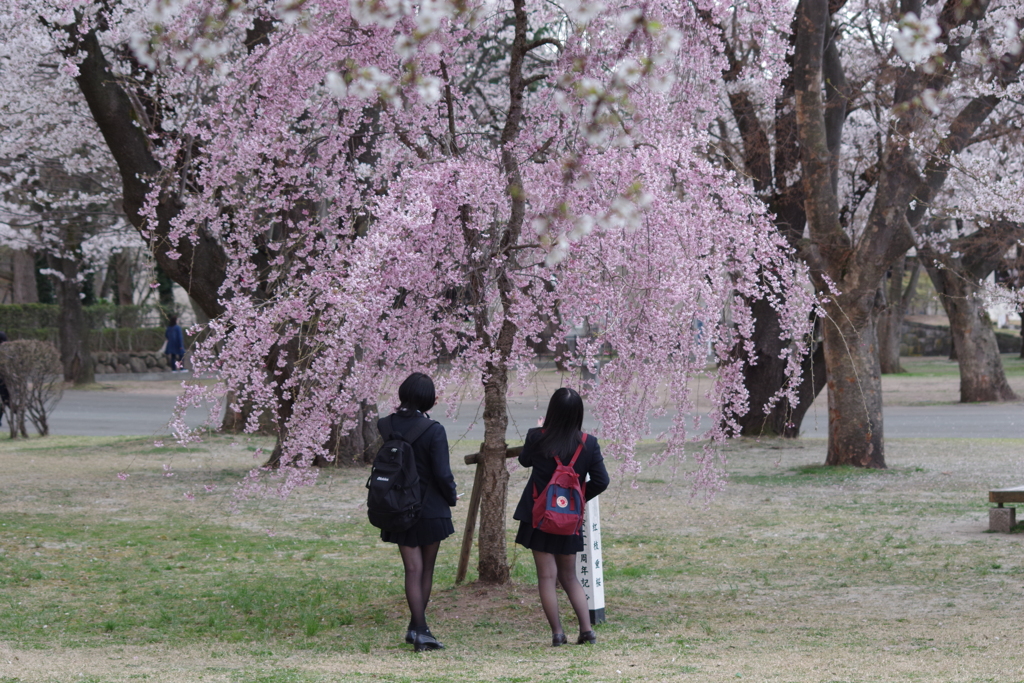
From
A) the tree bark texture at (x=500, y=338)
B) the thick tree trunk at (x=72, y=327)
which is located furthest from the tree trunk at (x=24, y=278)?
the tree bark texture at (x=500, y=338)

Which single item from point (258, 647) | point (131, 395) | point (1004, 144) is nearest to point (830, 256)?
point (1004, 144)

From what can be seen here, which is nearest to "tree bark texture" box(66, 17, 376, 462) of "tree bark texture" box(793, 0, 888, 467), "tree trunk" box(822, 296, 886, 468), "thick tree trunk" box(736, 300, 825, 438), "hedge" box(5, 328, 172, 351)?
"tree bark texture" box(793, 0, 888, 467)

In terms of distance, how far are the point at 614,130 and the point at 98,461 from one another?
1057 cm

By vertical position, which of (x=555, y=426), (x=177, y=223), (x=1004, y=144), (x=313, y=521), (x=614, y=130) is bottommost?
(x=313, y=521)

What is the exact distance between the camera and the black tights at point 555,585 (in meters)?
5.59

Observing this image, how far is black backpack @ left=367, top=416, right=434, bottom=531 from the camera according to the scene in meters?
5.42

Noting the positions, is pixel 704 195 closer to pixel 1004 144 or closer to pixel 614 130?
pixel 614 130

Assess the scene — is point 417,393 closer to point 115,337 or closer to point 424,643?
point 424,643

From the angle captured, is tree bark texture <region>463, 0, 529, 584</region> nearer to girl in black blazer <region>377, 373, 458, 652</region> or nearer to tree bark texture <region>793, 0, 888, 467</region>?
girl in black blazer <region>377, 373, 458, 652</region>

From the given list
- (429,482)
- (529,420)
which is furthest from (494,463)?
(529,420)

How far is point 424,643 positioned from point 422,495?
827 mm

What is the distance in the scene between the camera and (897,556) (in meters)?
8.23

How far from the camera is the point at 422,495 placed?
5574mm

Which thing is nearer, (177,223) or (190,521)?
(177,223)
